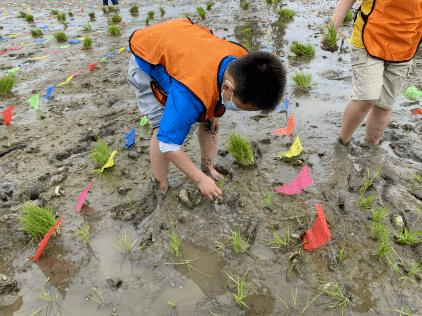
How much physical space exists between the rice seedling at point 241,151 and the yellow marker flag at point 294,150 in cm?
30

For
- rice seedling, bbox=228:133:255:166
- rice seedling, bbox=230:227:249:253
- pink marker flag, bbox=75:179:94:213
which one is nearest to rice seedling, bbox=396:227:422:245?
rice seedling, bbox=230:227:249:253

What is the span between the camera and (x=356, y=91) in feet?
9.40

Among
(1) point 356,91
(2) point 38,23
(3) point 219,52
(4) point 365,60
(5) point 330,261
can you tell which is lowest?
(2) point 38,23

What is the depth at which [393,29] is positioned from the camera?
101 inches

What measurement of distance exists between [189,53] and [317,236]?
1378mm

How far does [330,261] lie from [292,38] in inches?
205

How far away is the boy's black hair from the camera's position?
5.80 feet

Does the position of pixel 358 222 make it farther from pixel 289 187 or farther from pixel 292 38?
pixel 292 38

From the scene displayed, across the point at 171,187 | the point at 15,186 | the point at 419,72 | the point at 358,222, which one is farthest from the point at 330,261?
the point at 419,72

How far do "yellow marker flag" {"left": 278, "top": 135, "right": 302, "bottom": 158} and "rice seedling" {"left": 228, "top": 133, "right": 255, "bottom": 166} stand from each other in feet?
0.98

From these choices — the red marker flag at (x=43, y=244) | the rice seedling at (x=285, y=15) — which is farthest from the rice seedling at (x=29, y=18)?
the red marker flag at (x=43, y=244)

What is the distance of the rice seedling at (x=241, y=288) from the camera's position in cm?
189

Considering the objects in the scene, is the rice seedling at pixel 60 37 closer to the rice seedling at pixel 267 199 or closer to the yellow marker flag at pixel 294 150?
the yellow marker flag at pixel 294 150

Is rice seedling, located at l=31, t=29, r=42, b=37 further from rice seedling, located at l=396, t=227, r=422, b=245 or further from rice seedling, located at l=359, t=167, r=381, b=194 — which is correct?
rice seedling, located at l=396, t=227, r=422, b=245
